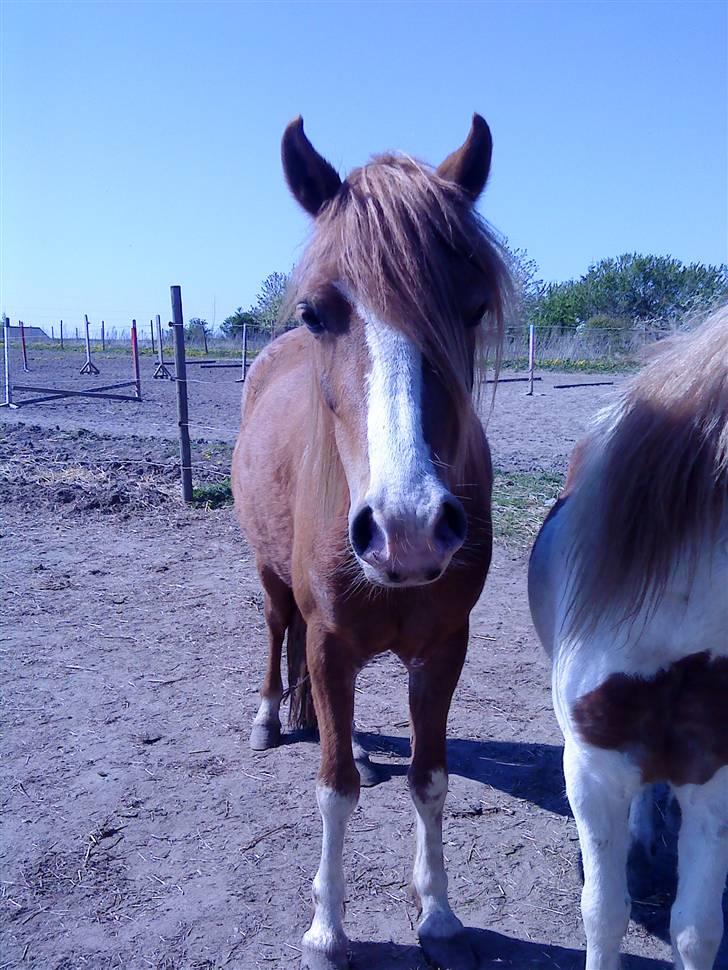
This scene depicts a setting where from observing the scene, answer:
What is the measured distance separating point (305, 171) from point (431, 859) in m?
2.11

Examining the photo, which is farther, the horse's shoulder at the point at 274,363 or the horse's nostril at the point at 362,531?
the horse's shoulder at the point at 274,363

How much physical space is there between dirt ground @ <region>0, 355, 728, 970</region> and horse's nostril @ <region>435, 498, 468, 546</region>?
105 centimetres

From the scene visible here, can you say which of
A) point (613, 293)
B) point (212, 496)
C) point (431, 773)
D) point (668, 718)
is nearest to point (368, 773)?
point (431, 773)

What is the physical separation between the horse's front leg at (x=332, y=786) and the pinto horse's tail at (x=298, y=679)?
3.68ft

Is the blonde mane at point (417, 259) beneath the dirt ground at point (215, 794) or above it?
above

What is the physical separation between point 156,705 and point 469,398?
8.81 ft

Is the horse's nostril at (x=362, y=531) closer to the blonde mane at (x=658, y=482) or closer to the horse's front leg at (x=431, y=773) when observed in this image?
the blonde mane at (x=658, y=482)

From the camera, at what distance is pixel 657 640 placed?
171 centimetres

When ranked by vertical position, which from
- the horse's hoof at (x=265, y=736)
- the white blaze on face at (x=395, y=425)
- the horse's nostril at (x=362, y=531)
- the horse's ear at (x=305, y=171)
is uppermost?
the horse's ear at (x=305, y=171)

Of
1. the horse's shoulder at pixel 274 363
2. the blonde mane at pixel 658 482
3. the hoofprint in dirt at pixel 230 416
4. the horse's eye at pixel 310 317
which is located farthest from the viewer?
the hoofprint in dirt at pixel 230 416

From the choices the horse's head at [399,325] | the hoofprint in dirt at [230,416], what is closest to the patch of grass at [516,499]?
the hoofprint in dirt at [230,416]

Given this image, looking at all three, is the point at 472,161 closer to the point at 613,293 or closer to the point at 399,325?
the point at 399,325

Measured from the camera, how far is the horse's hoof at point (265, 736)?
3500 mm

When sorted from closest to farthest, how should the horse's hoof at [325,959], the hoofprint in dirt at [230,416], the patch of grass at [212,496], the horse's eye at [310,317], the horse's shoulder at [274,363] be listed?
the horse's eye at [310,317]
the horse's hoof at [325,959]
the horse's shoulder at [274,363]
the patch of grass at [212,496]
the hoofprint in dirt at [230,416]
